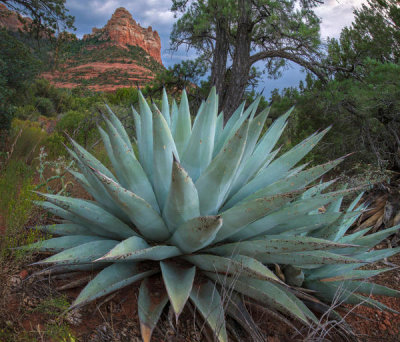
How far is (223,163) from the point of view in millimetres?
1681

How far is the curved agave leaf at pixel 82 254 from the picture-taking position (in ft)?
5.45

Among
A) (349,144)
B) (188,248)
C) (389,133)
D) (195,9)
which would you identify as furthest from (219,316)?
(195,9)

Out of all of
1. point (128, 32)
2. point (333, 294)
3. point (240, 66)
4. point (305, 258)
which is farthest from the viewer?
point (128, 32)

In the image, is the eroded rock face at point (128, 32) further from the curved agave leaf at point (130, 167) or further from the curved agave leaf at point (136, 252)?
the curved agave leaf at point (136, 252)

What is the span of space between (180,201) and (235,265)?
16.7 inches

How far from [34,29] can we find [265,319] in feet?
32.8

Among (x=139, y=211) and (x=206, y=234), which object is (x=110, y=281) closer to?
(x=139, y=211)

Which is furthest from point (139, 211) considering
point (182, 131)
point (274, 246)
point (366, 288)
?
point (366, 288)

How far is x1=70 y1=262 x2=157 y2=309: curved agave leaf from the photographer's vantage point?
1.57 m

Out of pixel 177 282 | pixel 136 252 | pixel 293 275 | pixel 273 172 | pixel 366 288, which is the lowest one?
pixel 366 288

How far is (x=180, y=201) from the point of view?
1645 millimetres

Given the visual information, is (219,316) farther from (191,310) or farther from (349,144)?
(349,144)

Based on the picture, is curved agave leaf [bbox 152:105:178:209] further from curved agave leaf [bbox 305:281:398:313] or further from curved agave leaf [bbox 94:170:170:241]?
curved agave leaf [bbox 305:281:398:313]

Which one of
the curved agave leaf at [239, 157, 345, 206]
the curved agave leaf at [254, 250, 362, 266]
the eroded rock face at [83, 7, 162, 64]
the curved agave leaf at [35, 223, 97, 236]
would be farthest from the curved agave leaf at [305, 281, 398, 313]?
the eroded rock face at [83, 7, 162, 64]
